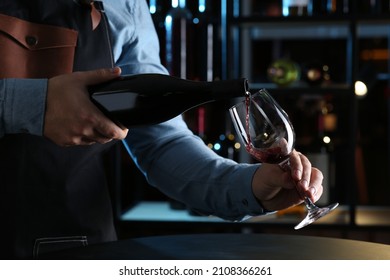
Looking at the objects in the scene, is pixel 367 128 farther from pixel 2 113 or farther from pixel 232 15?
pixel 2 113

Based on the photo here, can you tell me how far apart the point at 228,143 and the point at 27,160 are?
145cm

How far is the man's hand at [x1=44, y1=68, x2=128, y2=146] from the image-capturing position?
1.03 meters

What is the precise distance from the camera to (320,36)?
10.6 feet

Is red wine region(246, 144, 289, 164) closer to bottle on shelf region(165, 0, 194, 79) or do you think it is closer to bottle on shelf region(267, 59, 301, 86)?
bottle on shelf region(165, 0, 194, 79)

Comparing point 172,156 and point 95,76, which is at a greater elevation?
point 95,76

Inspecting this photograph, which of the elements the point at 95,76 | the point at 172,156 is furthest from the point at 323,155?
the point at 95,76

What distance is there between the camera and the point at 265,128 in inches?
48.6

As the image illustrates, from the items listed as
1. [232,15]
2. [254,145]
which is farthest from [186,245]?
[232,15]

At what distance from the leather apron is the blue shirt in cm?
10

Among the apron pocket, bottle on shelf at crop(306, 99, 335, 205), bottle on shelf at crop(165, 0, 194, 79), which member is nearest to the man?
the apron pocket

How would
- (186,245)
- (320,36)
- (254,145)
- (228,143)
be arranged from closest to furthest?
1. (186,245)
2. (254,145)
3. (228,143)
4. (320,36)

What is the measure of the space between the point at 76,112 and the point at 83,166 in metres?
0.40

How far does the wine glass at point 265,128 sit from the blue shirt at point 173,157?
10 centimetres

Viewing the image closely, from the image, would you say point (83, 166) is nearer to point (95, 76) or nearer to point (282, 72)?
point (95, 76)
